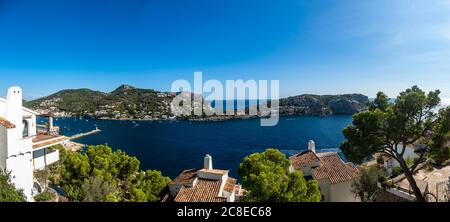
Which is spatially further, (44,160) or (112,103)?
(112,103)

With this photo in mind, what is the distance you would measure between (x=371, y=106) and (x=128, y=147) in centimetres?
5306

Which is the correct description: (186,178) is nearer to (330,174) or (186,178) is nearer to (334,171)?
(330,174)

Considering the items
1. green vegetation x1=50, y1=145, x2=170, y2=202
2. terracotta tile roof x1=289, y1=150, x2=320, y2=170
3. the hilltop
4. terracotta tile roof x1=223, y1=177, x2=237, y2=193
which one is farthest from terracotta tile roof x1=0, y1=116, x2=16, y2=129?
the hilltop

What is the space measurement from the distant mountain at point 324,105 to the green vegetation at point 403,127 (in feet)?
307

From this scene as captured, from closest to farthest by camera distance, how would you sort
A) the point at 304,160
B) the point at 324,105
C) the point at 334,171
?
1. the point at 334,171
2. the point at 304,160
3. the point at 324,105

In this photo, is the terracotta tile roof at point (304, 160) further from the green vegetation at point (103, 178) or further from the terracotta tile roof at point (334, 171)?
the green vegetation at point (103, 178)

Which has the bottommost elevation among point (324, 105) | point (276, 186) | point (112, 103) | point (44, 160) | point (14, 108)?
point (276, 186)

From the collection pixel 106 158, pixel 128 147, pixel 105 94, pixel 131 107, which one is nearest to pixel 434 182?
pixel 106 158

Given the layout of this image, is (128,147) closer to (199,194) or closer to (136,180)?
(136,180)

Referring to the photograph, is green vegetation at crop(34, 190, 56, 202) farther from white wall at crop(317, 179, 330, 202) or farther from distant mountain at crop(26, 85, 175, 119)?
distant mountain at crop(26, 85, 175, 119)

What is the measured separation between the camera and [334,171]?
1386 cm

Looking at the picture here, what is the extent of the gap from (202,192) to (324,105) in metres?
97.8

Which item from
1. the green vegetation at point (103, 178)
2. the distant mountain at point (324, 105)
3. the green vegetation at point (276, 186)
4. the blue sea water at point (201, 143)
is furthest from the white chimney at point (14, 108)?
the distant mountain at point (324, 105)

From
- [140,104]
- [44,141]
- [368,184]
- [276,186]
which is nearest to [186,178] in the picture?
[44,141]
